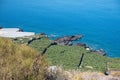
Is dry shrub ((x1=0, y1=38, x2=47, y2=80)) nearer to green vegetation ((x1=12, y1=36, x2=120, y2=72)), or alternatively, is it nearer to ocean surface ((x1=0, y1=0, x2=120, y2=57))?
green vegetation ((x1=12, y1=36, x2=120, y2=72))

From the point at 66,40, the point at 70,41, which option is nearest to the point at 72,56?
the point at 66,40

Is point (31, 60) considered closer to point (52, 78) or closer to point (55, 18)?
point (52, 78)

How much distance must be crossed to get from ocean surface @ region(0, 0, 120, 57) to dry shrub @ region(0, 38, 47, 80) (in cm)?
3939

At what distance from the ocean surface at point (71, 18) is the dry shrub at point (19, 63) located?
129 feet

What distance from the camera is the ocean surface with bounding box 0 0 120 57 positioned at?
53562 millimetres

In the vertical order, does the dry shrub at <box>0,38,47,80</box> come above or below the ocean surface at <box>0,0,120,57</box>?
above

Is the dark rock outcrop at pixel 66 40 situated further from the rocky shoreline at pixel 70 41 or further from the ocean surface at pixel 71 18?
the ocean surface at pixel 71 18

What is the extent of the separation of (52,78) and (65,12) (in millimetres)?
59645

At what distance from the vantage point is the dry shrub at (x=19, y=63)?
6.56 m

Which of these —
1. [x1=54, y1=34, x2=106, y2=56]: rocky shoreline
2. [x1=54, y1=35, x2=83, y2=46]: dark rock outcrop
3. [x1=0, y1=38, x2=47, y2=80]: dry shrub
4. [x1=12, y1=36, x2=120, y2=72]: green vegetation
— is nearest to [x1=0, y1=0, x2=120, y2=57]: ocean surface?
[x1=54, y1=34, x2=106, y2=56]: rocky shoreline

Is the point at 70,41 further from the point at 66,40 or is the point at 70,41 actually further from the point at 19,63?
the point at 19,63

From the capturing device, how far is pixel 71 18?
208ft

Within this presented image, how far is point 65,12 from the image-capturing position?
219ft

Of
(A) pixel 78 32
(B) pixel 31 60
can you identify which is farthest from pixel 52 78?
(A) pixel 78 32
